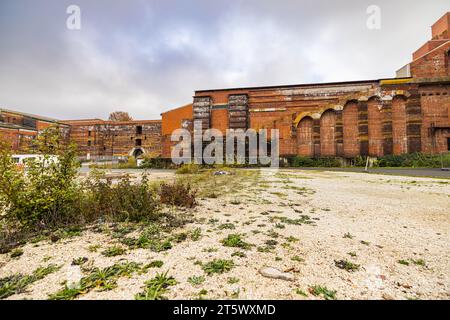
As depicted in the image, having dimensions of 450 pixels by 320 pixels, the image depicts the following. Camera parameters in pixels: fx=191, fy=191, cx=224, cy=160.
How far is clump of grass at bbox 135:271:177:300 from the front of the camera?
172 centimetres

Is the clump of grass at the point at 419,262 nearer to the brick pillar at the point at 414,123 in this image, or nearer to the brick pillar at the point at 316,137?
the brick pillar at the point at 316,137

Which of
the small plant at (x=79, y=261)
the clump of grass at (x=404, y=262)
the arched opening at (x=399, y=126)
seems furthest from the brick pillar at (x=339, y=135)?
the small plant at (x=79, y=261)

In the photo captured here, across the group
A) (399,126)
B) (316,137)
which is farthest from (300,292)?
(399,126)

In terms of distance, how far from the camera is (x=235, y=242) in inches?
111

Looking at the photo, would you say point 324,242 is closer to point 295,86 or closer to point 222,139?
point 222,139

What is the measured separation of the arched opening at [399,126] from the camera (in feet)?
58.0

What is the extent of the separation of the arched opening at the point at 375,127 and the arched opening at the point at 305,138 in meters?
5.24

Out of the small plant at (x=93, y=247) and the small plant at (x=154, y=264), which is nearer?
the small plant at (x=154, y=264)

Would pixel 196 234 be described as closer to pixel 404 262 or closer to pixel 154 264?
pixel 154 264

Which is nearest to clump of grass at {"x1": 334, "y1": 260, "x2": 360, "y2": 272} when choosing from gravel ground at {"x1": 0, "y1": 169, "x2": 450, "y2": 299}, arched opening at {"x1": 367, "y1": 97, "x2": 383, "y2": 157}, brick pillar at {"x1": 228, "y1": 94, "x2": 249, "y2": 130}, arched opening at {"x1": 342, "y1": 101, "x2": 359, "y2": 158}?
gravel ground at {"x1": 0, "y1": 169, "x2": 450, "y2": 299}

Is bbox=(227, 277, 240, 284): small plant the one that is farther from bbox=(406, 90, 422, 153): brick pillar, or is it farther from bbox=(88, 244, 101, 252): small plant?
bbox=(406, 90, 422, 153): brick pillar

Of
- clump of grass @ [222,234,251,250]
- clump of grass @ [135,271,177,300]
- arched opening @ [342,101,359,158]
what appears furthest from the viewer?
arched opening @ [342,101,359,158]

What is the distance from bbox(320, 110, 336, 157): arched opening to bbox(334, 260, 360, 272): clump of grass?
1936 cm

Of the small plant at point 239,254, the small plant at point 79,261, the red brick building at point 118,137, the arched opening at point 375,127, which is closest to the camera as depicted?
the small plant at point 79,261
